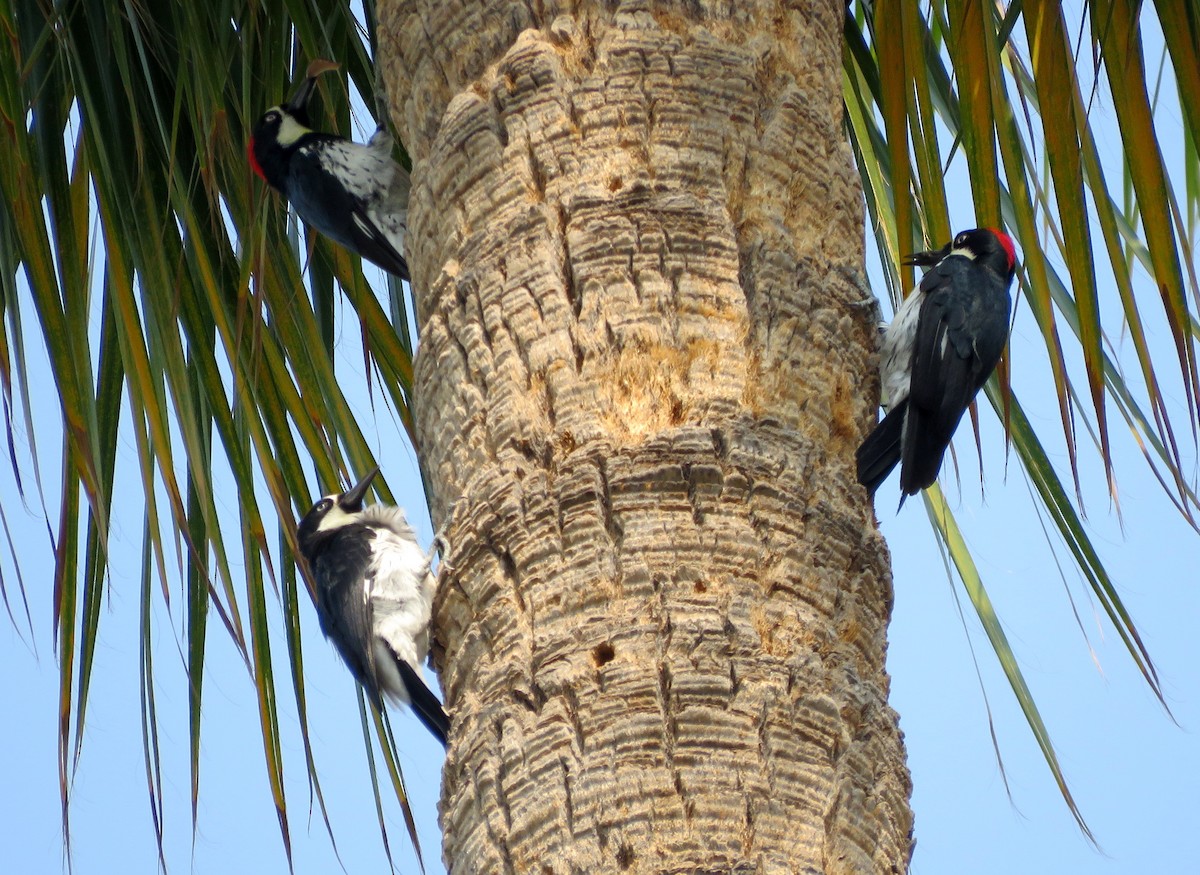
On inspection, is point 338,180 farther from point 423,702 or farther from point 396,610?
point 423,702

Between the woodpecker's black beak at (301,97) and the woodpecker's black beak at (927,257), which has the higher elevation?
the woodpecker's black beak at (301,97)

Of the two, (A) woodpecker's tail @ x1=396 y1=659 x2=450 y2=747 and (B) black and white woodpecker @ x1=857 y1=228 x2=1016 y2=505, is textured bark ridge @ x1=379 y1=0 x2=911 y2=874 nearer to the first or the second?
(B) black and white woodpecker @ x1=857 y1=228 x2=1016 y2=505

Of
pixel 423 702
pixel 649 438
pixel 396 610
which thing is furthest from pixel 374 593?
pixel 649 438

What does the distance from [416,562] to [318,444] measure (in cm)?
64

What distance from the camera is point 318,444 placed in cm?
375

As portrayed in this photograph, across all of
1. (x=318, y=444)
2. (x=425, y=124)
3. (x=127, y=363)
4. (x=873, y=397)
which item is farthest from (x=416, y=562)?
(x=873, y=397)

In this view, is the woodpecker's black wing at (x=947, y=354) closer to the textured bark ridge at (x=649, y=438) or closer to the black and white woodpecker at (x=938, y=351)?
the black and white woodpecker at (x=938, y=351)

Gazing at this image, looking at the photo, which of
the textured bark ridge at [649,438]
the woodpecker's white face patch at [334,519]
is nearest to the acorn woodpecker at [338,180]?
the woodpecker's white face patch at [334,519]

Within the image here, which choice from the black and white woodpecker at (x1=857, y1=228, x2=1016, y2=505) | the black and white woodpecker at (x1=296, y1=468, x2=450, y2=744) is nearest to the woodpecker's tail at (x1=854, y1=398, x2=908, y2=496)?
the black and white woodpecker at (x1=857, y1=228, x2=1016, y2=505)

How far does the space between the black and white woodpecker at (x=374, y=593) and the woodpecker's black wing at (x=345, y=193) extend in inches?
27.4

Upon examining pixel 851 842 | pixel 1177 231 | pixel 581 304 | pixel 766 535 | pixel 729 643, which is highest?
pixel 1177 231

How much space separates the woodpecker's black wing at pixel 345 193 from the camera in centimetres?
433

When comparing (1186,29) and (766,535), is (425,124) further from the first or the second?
(1186,29)

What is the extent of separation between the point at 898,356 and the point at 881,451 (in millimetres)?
705
